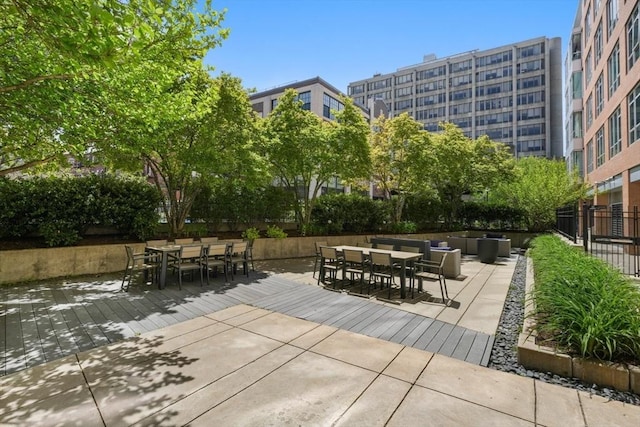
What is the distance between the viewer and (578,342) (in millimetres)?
3830

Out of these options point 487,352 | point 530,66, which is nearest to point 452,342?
point 487,352

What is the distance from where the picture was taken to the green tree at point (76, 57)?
3.95 m

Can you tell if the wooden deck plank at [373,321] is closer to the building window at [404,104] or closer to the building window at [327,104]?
the building window at [327,104]

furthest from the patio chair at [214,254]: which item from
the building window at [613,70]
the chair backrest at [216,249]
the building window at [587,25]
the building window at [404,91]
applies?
the building window at [404,91]

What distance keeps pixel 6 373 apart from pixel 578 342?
6.94 metres

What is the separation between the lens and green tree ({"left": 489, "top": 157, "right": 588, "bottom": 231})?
18.1 meters

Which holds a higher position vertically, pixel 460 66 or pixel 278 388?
pixel 460 66

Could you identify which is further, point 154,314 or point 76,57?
point 154,314

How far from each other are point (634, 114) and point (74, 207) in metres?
23.1

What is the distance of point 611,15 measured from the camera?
18.9m

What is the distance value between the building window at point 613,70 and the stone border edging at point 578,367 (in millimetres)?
21298

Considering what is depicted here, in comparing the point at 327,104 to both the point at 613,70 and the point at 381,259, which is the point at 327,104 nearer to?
the point at 613,70

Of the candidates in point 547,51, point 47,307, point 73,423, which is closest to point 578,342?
point 73,423

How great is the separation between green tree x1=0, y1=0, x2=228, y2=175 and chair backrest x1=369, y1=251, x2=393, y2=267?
5.90 m
